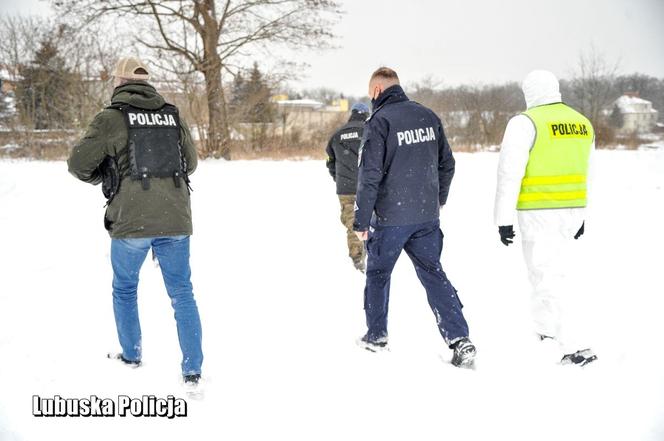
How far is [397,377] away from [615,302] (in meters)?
2.50

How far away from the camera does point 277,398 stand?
10.1 ft

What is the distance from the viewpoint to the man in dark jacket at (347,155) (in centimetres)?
542

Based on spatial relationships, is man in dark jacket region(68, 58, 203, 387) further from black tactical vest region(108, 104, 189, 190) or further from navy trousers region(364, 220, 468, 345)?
navy trousers region(364, 220, 468, 345)

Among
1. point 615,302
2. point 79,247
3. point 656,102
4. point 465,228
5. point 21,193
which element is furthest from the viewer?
point 656,102

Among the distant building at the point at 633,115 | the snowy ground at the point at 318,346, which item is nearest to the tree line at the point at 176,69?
the snowy ground at the point at 318,346

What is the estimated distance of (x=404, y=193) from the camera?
337cm

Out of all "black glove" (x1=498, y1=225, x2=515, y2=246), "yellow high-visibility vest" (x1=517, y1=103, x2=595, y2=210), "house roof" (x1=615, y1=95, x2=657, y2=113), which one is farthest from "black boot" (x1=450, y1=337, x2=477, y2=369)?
"house roof" (x1=615, y1=95, x2=657, y2=113)

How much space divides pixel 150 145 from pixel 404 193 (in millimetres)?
1551

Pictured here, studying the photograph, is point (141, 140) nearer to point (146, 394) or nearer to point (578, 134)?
point (146, 394)

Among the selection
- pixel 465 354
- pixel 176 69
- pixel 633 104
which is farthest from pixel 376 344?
pixel 633 104

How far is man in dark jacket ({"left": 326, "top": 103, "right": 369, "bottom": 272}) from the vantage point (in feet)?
17.8

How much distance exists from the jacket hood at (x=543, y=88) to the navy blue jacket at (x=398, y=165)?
0.69m

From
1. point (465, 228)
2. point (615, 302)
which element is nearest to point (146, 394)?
point (615, 302)

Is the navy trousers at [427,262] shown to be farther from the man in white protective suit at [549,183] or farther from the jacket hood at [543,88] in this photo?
the jacket hood at [543,88]
